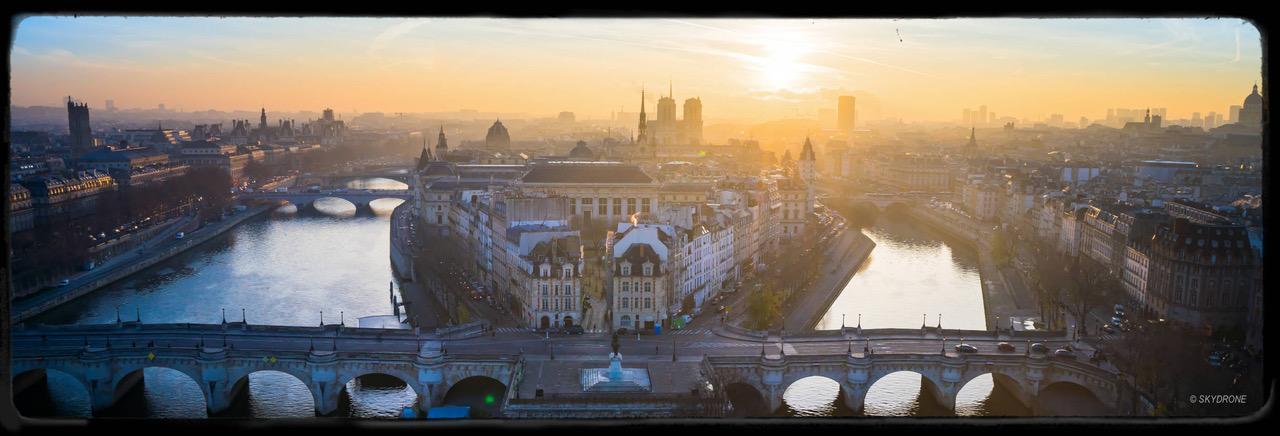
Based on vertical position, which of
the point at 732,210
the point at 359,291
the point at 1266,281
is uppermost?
the point at 1266,281

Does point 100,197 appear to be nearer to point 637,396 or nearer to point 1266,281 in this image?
point 637,396

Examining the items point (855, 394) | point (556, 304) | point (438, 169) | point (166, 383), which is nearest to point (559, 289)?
point (556, 304)

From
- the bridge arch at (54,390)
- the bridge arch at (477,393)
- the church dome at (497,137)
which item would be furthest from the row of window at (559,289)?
the church dome at (497,137)

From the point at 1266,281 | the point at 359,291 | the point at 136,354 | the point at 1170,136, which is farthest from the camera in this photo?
the point at 1170,136

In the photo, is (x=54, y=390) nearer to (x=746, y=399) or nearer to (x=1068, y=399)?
(x=746, y=399)

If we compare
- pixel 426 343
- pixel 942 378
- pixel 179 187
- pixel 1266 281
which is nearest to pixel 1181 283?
pixel 942 378

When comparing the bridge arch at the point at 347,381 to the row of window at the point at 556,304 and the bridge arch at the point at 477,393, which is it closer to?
the bridge arch at the point at 477,393

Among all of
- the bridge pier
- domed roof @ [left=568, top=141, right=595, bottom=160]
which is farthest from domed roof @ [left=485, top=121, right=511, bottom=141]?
the bridge pier

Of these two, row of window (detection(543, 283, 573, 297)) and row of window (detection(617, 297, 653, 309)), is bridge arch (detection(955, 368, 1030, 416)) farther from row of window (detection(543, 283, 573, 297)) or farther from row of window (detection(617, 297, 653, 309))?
row of window (detection(543, 283, 573, 297))
